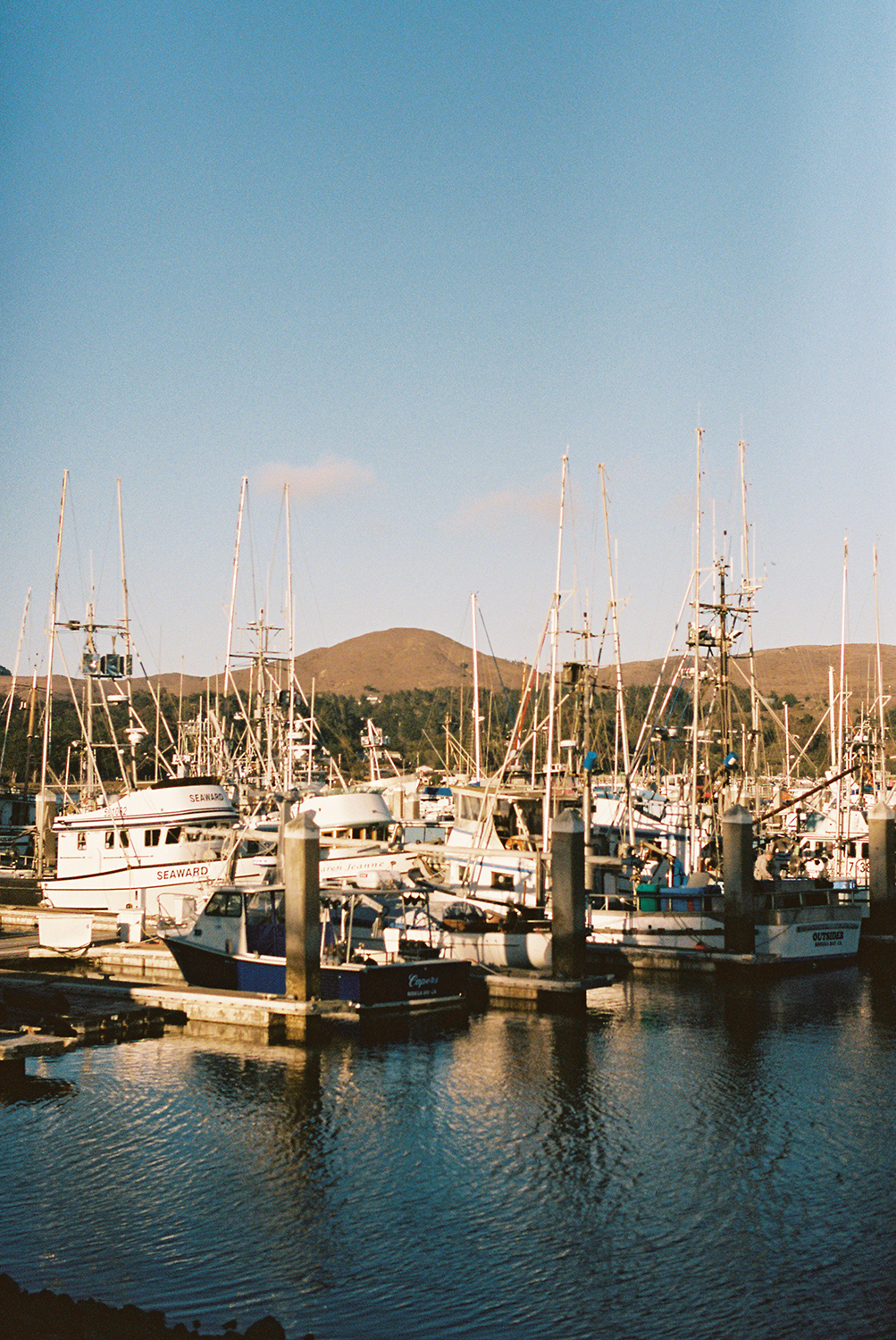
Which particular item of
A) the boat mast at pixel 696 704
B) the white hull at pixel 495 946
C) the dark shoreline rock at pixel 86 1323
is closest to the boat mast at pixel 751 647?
the boat mast at pixel 696 704

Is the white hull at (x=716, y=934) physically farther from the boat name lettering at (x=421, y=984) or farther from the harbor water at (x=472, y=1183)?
the boat name lettering at (x=421, y=984)

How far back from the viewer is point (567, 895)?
1195 inches

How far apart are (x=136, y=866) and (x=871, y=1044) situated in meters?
25.0

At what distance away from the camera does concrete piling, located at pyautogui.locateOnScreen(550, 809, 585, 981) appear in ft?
99.1

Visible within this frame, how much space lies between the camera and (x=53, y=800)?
56156mm

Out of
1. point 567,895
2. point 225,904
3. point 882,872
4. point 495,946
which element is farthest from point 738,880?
point 225,904

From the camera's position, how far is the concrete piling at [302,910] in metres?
25.8

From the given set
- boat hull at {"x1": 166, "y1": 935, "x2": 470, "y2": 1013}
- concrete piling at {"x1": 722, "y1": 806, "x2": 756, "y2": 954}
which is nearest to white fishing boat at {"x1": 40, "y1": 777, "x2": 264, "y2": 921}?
boat hull at {"x1": 166, "y1": 935, "x2": 470, "y2": 1013}

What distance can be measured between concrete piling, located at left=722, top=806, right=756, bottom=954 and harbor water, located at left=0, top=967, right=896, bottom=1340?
24.8 feet

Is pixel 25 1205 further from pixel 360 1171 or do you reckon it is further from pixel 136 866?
pixel 136 866

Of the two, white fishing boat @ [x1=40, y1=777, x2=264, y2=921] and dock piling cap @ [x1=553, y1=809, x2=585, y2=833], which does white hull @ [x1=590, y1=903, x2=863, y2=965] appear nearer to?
dock piling cap @ [x1=553, y1=809, x2=585, y2=833]

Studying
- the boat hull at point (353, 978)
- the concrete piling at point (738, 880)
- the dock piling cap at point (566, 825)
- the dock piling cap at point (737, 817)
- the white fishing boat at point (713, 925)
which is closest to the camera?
the boat hull at point (353, 978)

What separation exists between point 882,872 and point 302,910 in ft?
76.4

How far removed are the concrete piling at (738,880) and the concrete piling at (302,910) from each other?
1370cm
